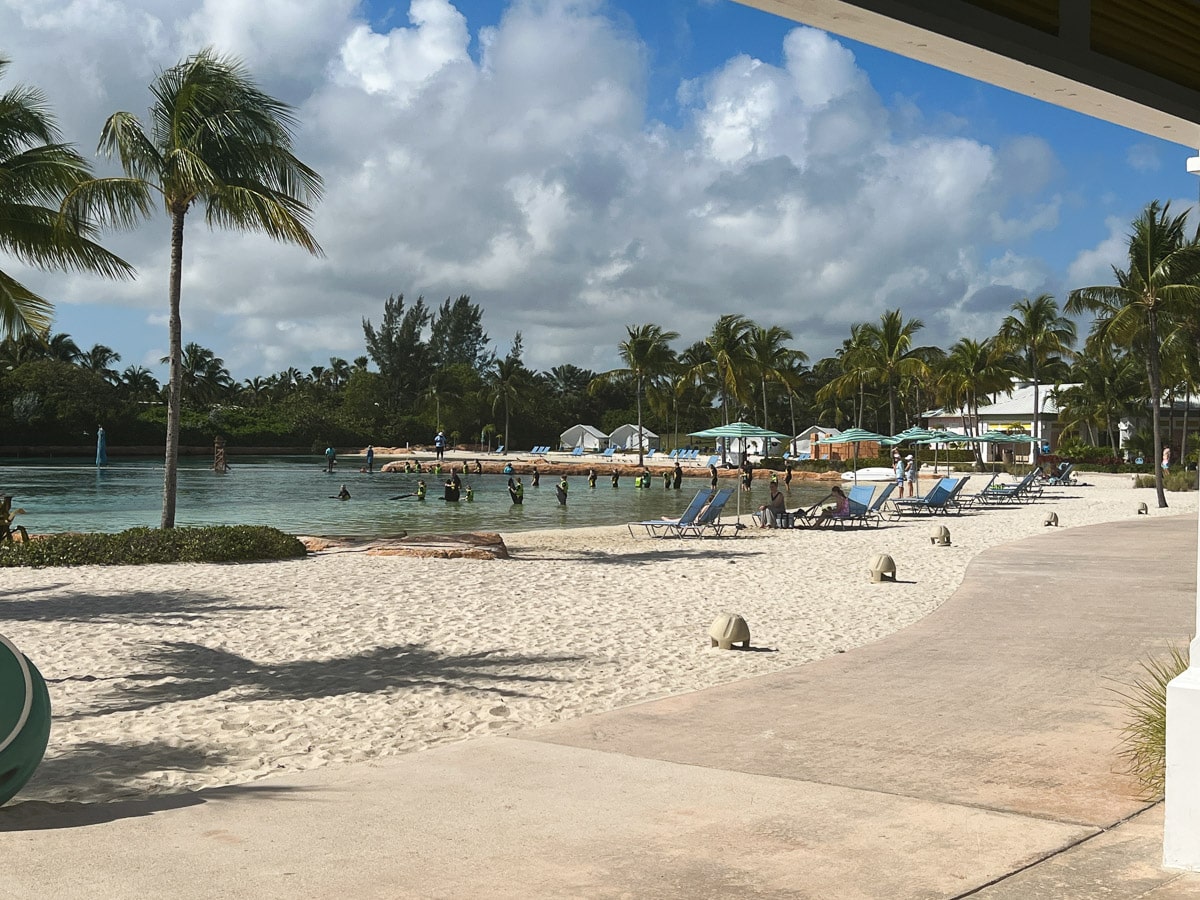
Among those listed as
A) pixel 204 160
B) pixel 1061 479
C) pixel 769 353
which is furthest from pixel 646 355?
pixel 204 160

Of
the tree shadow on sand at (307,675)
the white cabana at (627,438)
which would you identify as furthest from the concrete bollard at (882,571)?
the white cabana at (627,438)

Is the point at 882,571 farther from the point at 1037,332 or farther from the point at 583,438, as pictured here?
the point at 583,438

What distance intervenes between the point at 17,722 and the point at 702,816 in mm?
2595

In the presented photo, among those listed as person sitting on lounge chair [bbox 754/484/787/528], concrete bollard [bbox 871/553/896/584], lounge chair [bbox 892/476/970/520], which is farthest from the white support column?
lounge chair [bbox 892/476/970/520]

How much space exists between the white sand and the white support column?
10.7 feet

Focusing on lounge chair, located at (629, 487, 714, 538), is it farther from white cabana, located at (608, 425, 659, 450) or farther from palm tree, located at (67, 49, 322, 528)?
white cabana, located at (608, 425, 659, 450)

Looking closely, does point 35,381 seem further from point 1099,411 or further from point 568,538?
point 1099,411

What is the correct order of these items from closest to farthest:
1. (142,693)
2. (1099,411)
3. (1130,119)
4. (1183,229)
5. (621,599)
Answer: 1. (1130,119)
2. (142,693)
3. (621,599)
4. (1183,229)
5. (1099,411)

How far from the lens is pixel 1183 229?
26734 millimetres

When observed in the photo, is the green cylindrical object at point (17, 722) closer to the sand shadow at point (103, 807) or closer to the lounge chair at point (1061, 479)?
the sand shadow at point (103, 807)

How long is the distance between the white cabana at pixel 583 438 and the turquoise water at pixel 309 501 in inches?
1132

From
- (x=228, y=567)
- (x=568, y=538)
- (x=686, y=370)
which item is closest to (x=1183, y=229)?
(x=568, y=538)

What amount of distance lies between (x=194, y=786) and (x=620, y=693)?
8.78 feet

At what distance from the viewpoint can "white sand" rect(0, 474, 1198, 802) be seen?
5.50 metres
